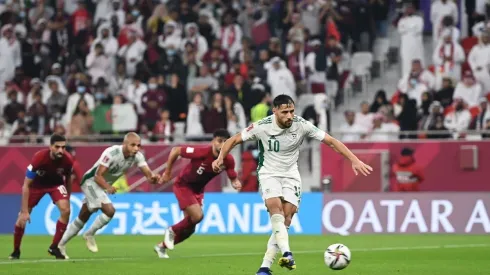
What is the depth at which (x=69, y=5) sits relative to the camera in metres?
35.9

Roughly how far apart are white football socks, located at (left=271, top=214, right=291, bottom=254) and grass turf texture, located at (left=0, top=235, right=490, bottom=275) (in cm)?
122

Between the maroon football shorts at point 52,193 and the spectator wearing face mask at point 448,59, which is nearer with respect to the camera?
the maroon football shorts at point 52,193

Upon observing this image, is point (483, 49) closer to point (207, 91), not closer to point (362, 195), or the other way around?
point (362, 195)

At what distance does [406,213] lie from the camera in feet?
89.1

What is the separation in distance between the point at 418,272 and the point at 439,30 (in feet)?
52.2

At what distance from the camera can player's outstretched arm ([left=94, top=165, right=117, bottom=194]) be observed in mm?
20078

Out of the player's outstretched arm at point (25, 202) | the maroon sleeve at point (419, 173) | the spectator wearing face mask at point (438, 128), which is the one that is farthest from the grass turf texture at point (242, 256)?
the spectator wearing face mask at point (438, 128)

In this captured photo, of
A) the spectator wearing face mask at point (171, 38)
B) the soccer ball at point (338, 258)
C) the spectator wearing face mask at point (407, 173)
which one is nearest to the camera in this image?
the soccer ball at point (338, 258)

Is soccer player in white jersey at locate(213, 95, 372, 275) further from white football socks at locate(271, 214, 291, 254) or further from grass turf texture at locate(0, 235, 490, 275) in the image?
grass turf texture at locate(0, 235, 490, 275)

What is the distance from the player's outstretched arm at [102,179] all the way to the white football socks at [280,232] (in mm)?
5730

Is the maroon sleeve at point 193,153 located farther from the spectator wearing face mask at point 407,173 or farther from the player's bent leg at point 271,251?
the spectator wearing face mask at point 407,173

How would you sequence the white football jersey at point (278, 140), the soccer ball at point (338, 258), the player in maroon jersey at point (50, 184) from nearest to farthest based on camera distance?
1. the soccer ball at point (338, 258)
2. the white football jersey at point (278, 140)
3. the player in maroon jersey at point (50, 184)

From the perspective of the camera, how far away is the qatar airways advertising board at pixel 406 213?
2673cm

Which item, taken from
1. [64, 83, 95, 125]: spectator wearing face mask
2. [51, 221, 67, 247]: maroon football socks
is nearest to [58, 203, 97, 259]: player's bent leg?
[51, 221, 67, 247]: maroon football socks
